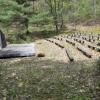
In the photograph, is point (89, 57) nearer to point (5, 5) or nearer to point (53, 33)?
point (5, 5)

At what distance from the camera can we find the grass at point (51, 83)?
7.30 metres

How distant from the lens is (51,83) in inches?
340

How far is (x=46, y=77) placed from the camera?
9.52 metres

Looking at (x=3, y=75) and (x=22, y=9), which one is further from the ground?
(x=3, y=75)

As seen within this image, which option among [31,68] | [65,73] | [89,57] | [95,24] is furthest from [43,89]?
[95,24]

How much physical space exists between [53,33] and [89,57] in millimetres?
22996

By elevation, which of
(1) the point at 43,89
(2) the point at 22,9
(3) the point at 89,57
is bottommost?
(2) the point at 22,9

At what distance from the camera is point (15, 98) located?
7.16 metres

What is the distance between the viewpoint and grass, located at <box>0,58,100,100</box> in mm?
7305

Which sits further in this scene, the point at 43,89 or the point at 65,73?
the point at 65,73

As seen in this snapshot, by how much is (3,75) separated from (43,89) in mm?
2744

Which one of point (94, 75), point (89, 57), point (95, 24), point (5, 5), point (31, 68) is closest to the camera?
point (94, 75)

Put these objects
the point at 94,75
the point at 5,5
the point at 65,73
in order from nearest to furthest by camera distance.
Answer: the point at 94,75, the point at 65,73, the point at 5,5

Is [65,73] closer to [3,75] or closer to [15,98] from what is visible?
[3,75]
